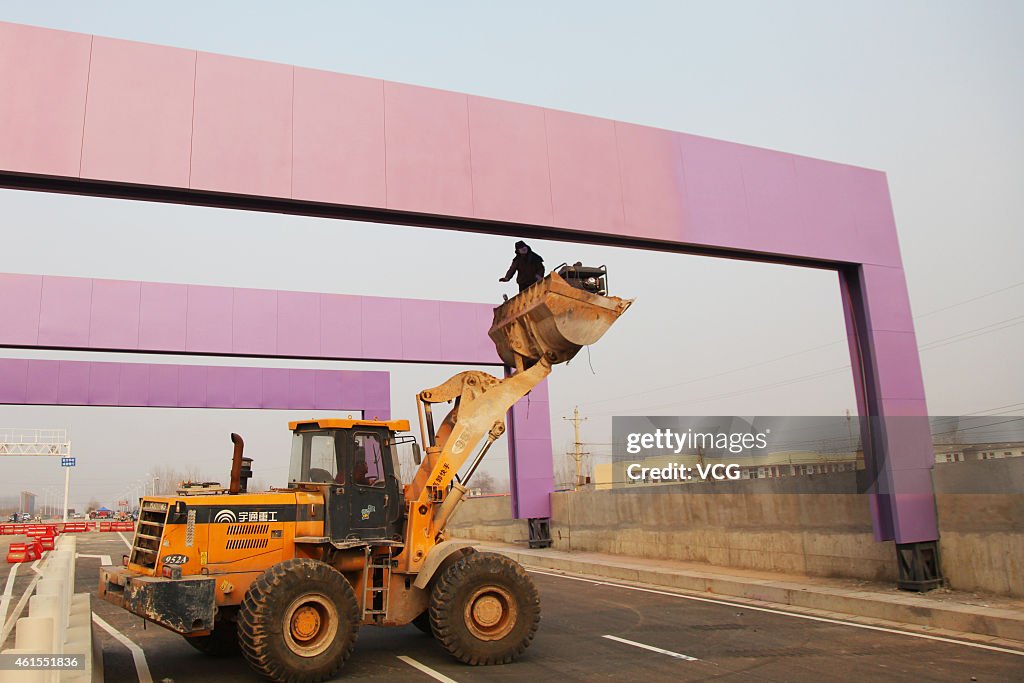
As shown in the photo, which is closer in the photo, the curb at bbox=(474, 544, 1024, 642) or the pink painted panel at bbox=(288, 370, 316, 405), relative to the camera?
the curb at bbox=(474, 544, 1024, 642)

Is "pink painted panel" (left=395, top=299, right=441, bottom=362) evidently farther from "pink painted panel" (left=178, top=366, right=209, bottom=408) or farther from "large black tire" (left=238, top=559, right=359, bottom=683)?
"large black tire" (left=238, top=559, right=359, bottom=683)

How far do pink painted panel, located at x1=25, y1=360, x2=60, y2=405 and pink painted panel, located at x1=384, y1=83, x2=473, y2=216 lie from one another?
20.6 m

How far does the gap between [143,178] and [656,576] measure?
39.5 feet

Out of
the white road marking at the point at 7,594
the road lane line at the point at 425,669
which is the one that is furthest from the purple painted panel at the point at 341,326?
the road lane line at the point at 425,669

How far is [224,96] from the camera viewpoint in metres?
8.83

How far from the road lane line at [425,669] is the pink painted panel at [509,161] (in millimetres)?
5711

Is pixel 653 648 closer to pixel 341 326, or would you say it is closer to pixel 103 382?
pixel 341 326

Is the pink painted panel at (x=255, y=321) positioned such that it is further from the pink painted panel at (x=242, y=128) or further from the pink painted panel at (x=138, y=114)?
the pink painted panel at (x=138, y=114)

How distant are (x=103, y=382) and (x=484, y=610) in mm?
21853

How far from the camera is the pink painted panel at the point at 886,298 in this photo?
1198 centimetres

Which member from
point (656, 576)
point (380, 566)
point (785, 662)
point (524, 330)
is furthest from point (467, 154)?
point (656, 576)

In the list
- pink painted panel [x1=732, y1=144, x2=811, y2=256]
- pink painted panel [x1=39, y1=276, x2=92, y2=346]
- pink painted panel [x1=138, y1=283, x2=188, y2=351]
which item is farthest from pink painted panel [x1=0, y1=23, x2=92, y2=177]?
pink painted panel [x1=138, y1=283, x2=188, y2=351]

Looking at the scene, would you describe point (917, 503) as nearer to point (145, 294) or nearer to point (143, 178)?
point (143, 178)

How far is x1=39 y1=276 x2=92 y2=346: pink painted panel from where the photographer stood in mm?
17453
